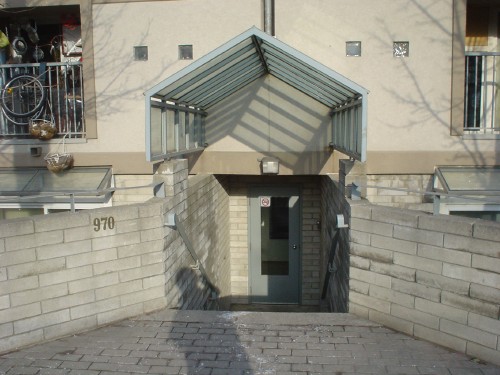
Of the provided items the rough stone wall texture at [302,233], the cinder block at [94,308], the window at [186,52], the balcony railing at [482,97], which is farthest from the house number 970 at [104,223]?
the balcony railing at [482,97]

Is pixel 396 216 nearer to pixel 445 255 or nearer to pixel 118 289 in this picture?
pixel 445 255

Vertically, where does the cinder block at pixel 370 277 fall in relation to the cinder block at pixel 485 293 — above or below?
below

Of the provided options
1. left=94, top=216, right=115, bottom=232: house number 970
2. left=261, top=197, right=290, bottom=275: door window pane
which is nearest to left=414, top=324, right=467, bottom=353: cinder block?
left=94, top=216, right=115, bottom=232: house number 970

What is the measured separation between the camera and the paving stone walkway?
4.64 meters

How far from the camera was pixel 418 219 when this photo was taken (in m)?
5.22

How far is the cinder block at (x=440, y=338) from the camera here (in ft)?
16.1

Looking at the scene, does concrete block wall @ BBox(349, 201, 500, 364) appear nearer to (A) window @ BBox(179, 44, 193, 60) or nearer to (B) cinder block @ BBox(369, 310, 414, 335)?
(B) cinder block @ BBox(369, 310, 414, 335)

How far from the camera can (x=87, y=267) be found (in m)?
5.59

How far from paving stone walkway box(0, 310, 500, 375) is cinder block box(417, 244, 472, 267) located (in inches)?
36.0

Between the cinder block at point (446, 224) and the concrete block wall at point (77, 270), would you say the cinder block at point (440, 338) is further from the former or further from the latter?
the concrete block wall at point (77, 270)

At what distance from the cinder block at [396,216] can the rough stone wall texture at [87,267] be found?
2581mm

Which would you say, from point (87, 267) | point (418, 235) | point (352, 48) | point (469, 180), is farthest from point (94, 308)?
point (469, 180)

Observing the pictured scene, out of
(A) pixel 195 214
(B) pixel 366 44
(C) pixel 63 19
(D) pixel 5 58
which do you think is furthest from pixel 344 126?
(D) pixel 5 58

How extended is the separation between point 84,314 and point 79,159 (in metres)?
4.11
